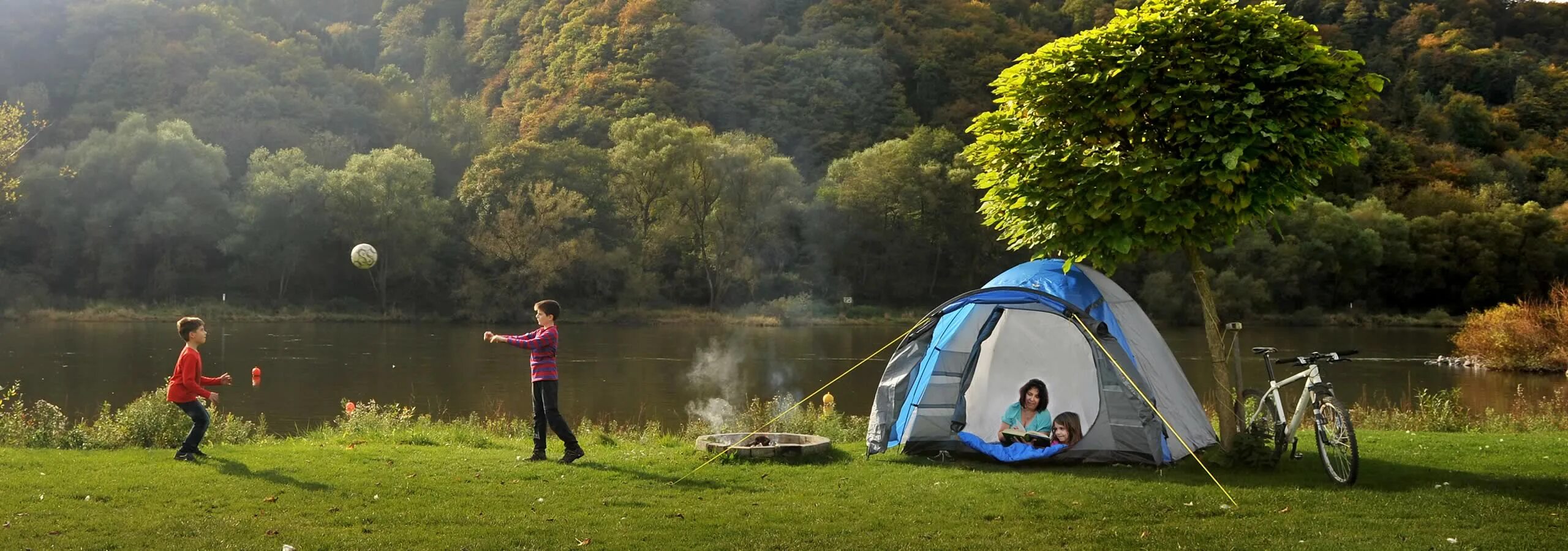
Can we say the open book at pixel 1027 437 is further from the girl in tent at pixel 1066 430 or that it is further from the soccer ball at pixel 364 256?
the soccer ball at pixel 364 256

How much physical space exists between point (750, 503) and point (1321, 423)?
14.2 feet

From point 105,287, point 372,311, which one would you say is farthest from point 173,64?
point 372,311

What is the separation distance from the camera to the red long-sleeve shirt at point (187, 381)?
9820 mm

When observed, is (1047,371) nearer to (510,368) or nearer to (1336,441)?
(1336,441)

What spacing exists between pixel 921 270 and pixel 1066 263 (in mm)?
53452

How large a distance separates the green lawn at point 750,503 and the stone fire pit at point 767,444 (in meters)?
0.14

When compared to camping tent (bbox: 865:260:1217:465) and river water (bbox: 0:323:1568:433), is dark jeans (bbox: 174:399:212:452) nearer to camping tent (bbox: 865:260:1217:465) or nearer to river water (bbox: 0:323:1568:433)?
camping tent (bbox: 865:260:1217:465)

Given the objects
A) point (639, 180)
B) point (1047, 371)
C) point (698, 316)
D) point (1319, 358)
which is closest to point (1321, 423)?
point (1319, 358)

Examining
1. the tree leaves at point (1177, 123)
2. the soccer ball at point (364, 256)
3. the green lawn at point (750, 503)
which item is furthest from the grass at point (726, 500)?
the soccer ball at point (364, 256)

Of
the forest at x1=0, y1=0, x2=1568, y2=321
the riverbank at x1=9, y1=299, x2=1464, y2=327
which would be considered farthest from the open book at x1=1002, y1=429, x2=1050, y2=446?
the riverbank at x1=9, y1=299, x2=1464, y2=327

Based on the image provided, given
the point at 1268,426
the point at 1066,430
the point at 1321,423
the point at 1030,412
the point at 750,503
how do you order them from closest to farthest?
the point at 750,503
the point at 1321,423
the point at 1268,426
the point at 1066,430
the point at 1030,412

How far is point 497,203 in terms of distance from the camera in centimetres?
5741

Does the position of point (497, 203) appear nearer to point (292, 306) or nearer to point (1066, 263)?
point (292, 306)

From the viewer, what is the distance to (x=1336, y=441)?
873 cm
